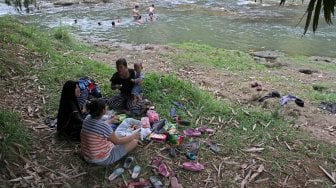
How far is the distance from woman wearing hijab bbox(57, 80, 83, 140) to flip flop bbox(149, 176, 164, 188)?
45.5 inches

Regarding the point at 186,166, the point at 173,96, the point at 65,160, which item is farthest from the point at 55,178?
the point at 173,96

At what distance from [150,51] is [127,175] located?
7.56m

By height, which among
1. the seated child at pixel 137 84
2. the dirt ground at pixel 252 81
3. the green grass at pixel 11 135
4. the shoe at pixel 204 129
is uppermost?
the seated child at pixel 137 84

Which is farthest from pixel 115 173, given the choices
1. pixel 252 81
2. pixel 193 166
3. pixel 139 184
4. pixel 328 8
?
pixel 252 81

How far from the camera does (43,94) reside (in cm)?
642

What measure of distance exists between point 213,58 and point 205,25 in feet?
27.1

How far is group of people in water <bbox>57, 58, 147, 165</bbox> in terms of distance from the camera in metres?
4.39

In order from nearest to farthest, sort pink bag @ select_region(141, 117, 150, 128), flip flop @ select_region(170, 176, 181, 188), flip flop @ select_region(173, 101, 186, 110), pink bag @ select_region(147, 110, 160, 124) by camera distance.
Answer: flip flop @ select_region(170, 176, 181, 188) → pink bag @ select_region(141, 117, 150, 128) → pink bag @ select_region(147, 110, 160, 124) → flip flop @ select_region(173, 101, 186, 110)

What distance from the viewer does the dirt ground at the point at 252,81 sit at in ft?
22.4

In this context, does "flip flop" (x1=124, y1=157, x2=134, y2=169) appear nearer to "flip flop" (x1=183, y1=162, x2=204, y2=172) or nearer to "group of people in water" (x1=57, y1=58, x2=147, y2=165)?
"group of people in water" (x1=57, y1=58, x2=147, y2=165)

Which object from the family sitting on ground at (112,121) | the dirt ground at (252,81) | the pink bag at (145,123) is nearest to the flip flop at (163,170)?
the family sitting on ground at (112,121)

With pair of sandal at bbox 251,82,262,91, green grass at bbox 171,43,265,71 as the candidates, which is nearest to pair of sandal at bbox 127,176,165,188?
pair of sandal at bbox 251,82,262,91

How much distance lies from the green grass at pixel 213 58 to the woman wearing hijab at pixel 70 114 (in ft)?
18.0

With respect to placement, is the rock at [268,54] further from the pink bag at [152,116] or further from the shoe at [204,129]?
the pink bag at [152,116]
